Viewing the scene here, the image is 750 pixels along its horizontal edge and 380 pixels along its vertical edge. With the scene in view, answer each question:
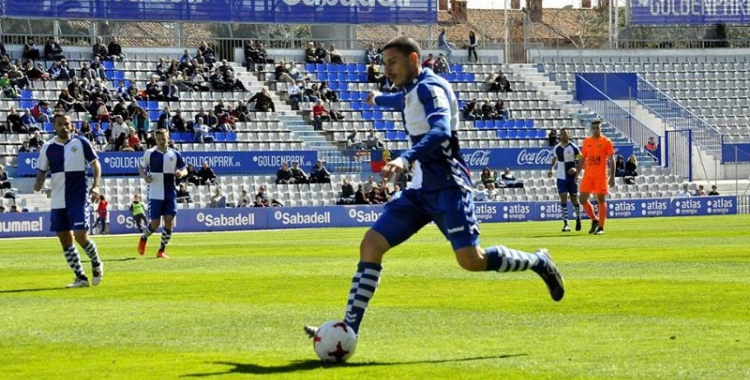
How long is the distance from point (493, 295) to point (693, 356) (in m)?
5.80

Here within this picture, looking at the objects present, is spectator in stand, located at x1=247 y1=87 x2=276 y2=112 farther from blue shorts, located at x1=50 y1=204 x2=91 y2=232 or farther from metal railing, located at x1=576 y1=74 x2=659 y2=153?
blue shorts, located at x1=50 y1=204 x2=91 y2=232

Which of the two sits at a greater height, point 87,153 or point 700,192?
point 87,153

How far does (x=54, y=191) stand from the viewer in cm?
1850

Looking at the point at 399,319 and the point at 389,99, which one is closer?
the point at 389,99

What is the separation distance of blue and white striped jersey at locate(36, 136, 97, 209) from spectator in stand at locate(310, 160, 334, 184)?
102 feet

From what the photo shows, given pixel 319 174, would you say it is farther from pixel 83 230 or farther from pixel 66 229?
pixel 83 230

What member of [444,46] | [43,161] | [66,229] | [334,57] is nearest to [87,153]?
[43,161]

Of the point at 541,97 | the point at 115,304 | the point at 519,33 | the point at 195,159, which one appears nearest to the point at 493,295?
the point at 115,304

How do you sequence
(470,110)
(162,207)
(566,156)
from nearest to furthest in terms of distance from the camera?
(162,207) < (566,156) < (470,110)

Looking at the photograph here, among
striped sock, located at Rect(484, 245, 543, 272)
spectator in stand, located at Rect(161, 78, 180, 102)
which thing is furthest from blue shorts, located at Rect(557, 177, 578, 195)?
striped sock, located at Rect(484, 245, 543, 272)

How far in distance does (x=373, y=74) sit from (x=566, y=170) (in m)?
24.5

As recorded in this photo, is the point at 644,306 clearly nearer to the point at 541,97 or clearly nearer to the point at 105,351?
the point at 105,351

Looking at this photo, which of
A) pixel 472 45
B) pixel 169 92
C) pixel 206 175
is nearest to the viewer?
pixel 206 175

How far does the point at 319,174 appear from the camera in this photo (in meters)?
49.9
